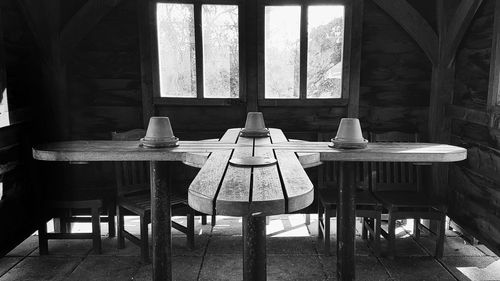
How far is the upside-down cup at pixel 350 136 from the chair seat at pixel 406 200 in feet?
3.24

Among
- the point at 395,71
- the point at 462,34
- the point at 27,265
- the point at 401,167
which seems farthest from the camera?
the point at 395,71

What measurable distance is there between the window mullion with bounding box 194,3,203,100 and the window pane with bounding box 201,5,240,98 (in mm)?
44

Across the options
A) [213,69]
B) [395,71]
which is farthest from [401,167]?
[213,69]

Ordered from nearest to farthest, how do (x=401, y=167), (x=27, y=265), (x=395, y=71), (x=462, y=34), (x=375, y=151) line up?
(x=375, y=151), (x=27, y=265), (x=462, y=34), (x=401, y=167), (x=395, y=71)

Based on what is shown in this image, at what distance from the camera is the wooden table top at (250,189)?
63.6 inches

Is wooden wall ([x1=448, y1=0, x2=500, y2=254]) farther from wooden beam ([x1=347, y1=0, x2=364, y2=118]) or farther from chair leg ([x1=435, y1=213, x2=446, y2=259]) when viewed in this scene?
wooden beam ([x1=347, y1=0, x2=364, y2=118])

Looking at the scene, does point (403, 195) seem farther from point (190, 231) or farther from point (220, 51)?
point (220, 51)

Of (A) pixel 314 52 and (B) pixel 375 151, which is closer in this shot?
(B) pixel 375 151

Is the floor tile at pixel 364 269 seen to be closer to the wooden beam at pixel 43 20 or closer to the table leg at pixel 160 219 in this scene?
the table leg at pixel 160 219

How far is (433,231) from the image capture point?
14.5 ft

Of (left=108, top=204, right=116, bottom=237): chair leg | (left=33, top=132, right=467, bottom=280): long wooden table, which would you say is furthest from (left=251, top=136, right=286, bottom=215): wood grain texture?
(left=108, top=204, right=116, bottom=237): chair leg

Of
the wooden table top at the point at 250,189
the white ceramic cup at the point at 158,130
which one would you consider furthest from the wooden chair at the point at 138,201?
the wooden table top at the point at 250,189

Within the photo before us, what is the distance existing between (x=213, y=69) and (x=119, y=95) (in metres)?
1.04

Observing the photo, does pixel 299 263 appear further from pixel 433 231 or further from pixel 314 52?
pixel 314 52
